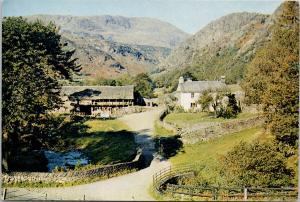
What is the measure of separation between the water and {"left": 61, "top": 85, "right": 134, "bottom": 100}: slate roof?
25.3 m

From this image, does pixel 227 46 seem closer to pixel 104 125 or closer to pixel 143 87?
pixel 143 87

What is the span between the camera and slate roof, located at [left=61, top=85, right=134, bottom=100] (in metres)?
62.1

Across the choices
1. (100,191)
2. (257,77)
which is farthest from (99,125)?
(100,191)

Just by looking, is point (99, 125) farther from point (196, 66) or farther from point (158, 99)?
point (196, 66)

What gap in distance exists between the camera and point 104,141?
40562 millimetres

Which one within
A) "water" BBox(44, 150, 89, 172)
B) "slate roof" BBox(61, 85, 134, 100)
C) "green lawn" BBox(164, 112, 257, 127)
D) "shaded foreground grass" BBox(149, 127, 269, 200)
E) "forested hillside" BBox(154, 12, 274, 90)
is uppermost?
"forested hillside" BBox(154, 12, 274, 90)

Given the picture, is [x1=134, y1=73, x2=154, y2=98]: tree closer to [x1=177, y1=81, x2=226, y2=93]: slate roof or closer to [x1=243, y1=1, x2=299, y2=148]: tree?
[x1=177, y1=81, x2=226, y2=93]: slate roof

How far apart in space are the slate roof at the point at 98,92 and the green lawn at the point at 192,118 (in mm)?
10093

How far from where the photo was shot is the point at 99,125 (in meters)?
48.1

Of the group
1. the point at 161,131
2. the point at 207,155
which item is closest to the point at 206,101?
the point at 161,131

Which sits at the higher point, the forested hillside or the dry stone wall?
the forested hillside

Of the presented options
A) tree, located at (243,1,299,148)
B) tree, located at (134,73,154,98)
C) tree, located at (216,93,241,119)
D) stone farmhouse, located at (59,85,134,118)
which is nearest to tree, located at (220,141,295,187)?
tree, located at (243,1,299,148)

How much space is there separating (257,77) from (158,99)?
34.3 metres

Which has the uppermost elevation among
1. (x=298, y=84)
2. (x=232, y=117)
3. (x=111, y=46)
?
(x=111, y=46)
